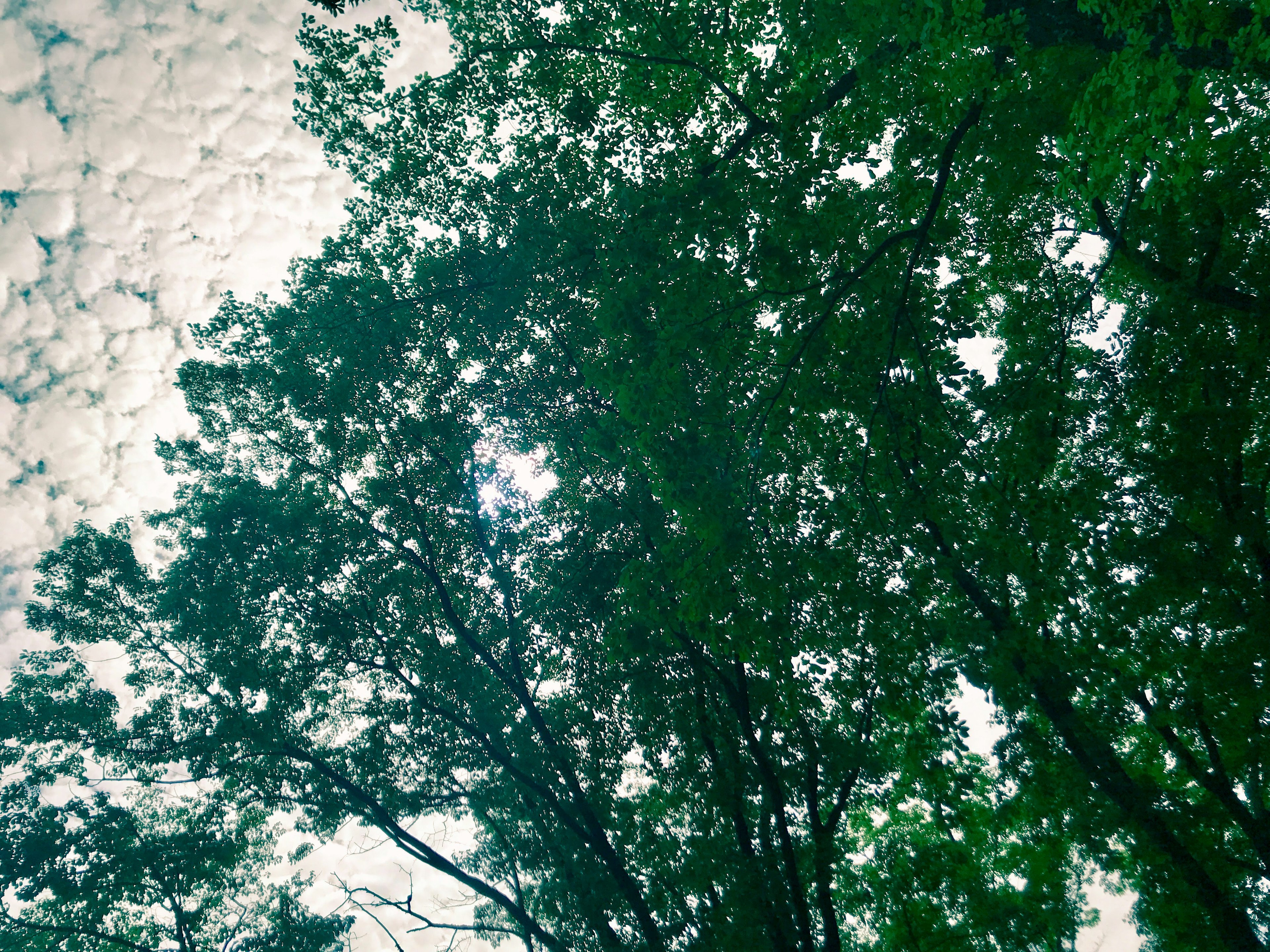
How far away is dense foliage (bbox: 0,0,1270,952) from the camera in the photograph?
207 inches

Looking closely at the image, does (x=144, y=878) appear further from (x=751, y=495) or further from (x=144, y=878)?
(x=751, y=495)

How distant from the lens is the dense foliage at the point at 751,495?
5250mm

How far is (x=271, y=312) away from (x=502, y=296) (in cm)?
452

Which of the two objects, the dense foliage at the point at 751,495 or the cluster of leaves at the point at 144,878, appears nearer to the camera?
the dense foliage at the point at 751,495

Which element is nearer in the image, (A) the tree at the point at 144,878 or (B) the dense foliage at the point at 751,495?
(B) the dense foliage at the point at 751,495

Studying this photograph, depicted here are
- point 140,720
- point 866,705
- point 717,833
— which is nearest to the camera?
point 866,705

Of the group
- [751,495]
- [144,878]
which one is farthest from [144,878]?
[751,495]

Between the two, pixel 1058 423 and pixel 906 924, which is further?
pixel 906 924

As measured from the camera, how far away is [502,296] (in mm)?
9281

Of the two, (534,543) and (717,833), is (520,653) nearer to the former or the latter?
(534,543)

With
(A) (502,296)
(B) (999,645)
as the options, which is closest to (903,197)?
(B) (999,645)

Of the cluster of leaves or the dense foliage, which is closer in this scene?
the dense foliage

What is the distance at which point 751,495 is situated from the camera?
5.55m

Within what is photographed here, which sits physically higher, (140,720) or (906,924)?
(140,720)
